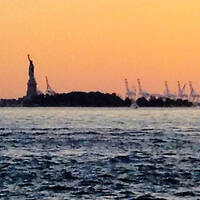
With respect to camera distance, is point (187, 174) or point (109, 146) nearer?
point (187, 174)

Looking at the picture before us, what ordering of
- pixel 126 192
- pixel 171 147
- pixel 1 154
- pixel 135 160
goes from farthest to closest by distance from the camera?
pixel 171 147 → pixel 1 154 → pixel 135 160 → pixel 126 192

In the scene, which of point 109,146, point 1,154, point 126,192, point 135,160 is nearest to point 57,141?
point 109,146

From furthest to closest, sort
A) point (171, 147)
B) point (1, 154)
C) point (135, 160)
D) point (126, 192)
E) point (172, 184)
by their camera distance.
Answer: point (171, 147), point (1, 154), point (135, 160), point (172, 184), point (126, 192)

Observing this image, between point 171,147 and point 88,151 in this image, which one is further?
point 171,147

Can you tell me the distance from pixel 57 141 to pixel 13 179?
99.6ft

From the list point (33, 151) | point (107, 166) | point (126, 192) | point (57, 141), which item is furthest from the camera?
point (57, 141)

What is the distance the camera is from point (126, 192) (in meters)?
31.0

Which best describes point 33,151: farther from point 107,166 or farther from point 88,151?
point 107,166

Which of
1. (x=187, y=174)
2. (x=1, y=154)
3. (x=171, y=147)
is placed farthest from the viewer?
(x=171, y=147)

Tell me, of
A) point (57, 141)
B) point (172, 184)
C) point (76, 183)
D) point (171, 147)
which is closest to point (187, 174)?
point (172, 184)

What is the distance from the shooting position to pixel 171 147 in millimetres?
57719

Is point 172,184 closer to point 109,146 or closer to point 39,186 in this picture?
point 39,186

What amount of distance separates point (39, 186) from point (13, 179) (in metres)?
2.81

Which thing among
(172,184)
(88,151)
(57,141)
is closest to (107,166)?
(172,184)
